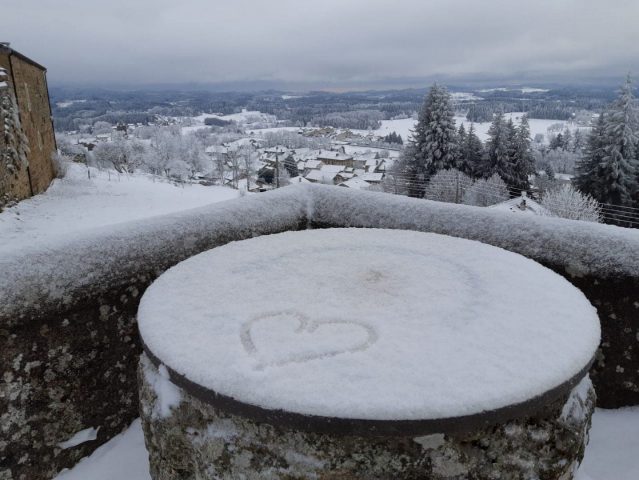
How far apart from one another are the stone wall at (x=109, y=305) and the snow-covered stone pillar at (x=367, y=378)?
0.80 meters

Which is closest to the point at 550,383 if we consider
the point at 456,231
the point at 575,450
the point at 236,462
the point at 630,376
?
the point at 575,450

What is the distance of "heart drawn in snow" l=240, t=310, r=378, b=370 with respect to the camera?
2062mm

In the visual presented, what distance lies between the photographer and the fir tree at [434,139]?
96.9ft

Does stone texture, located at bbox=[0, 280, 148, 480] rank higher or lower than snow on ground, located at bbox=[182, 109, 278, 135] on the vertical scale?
higher

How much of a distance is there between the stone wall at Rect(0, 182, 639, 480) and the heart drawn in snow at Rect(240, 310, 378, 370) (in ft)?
4.85

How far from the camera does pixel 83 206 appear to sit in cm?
1622

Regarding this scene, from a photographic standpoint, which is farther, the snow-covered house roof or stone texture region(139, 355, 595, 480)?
the snow-covered house roof

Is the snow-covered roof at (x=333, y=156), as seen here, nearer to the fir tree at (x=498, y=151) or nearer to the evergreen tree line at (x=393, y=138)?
the evergreen tree line at (x=393, y=138)

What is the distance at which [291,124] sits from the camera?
447 ft

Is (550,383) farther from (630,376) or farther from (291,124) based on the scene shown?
(291,124)

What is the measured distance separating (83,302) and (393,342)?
7.00 feet

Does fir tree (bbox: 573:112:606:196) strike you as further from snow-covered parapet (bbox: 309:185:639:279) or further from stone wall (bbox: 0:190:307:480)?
stone wall (bbox: 0:190:307:480)

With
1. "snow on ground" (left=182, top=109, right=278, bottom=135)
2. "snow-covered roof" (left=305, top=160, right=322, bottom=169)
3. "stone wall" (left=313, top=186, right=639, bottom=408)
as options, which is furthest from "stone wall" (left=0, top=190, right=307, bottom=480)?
"snow on ground" (left=182, top=109, right=278, bottom=135)

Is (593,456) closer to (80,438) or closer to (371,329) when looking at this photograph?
(371,329)
